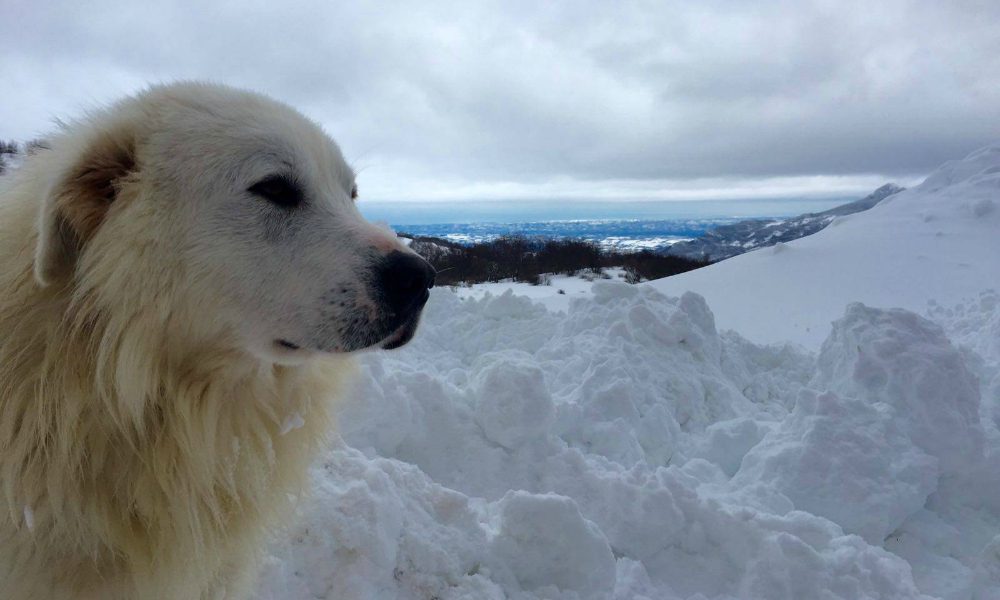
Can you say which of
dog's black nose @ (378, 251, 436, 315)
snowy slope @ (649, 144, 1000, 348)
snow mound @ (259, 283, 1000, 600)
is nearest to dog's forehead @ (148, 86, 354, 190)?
dog's black nose @ (378, 251, 436, 315)

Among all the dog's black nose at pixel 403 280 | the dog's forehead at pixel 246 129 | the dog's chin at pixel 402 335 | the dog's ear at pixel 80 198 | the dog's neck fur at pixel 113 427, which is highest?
the dog's forehead at pixel 246 129

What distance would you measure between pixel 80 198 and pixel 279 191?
562 mm

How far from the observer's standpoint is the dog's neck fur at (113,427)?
1.76m

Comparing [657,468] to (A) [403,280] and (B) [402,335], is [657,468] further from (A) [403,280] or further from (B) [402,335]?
(A) [403,280]

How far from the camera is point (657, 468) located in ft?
12.7

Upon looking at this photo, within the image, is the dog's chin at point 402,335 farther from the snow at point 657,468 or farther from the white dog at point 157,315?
the snow at point 657,468

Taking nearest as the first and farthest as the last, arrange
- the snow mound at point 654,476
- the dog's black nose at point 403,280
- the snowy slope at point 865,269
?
the dog's black nose at point 403,280 < the snow mound at point 654,476 < the snowy slope at point 865,269

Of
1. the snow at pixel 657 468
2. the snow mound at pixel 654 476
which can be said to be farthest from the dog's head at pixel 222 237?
the snow mound at pixel 654 476

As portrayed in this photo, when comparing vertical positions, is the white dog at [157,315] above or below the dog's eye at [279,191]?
below

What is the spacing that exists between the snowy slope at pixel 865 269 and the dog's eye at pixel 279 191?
823 cm

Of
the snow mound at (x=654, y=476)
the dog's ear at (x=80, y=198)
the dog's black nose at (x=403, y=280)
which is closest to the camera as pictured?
the dog's ear at (x=80, y=198)

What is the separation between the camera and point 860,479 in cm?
395

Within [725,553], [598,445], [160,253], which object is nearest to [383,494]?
[160,253]

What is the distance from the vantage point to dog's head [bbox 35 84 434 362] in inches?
69.5
